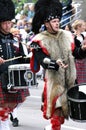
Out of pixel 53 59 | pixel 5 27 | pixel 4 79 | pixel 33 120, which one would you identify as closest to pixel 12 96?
pixel 4 79

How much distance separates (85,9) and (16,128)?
32.7 ft

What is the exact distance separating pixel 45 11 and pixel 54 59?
0.61m

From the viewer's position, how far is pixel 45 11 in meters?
6.69

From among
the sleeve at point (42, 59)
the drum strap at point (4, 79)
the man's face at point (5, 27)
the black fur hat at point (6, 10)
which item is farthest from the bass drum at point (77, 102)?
the black fur hat at point (6, 10)

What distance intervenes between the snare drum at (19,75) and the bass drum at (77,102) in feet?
2.35

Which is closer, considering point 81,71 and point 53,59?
point 53,59

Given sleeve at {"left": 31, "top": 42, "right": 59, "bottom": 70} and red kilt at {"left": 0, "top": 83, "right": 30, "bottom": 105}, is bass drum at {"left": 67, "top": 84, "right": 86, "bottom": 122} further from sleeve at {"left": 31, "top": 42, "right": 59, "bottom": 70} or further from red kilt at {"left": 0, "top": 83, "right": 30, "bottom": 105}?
red kilt at {"left": 0, "top": 83, "right": 30, "bottom": 105}

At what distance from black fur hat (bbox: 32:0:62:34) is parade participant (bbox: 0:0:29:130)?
17.8 inches

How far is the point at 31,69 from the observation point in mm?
6766

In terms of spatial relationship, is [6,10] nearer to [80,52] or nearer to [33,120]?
[80,52]

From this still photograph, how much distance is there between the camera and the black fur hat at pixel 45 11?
21.8 ft

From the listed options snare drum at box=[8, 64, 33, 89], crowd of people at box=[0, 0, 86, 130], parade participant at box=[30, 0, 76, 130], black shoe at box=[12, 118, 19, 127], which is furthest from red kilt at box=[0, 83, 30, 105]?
black shoe at box=[12, 118, 19, 127]

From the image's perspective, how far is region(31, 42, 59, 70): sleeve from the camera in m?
6.32

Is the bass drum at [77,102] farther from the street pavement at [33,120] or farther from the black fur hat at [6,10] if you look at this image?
the black fur hat at [6,10]
